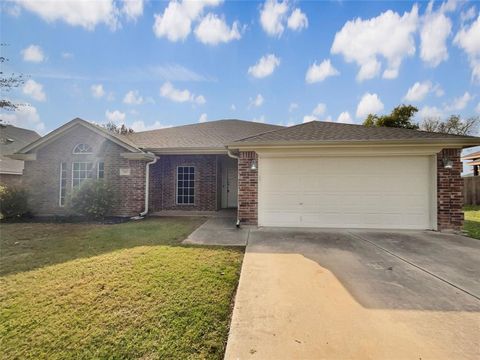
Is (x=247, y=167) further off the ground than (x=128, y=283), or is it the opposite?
(x=247, y=167)

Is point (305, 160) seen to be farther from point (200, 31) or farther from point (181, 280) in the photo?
point (200, 31)

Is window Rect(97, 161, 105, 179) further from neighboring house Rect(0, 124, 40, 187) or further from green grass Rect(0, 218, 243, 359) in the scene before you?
neighboring house Rect(0, 124, 40, 187)

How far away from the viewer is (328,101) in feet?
41.0

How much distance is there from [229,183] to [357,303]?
966 cm

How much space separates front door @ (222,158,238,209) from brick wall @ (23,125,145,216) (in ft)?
13.7

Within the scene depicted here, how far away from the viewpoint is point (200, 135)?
1128 cm

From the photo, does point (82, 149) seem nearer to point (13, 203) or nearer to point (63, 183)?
point (63, 183)

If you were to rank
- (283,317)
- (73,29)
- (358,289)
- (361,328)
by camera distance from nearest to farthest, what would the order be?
1. (361,328)
2. (283,317)
3. (358,289)
4. (73,29)

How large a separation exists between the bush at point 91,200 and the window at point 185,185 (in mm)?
3125

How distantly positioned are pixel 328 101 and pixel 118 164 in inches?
431

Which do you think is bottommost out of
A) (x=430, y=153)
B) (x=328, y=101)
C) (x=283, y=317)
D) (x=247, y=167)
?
(x=283, y=317)

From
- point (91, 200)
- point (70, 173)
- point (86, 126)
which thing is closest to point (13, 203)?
point (70, 173)

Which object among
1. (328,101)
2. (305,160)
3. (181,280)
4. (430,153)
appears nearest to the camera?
(181,280)

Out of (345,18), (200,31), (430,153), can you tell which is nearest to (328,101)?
(345,18)
